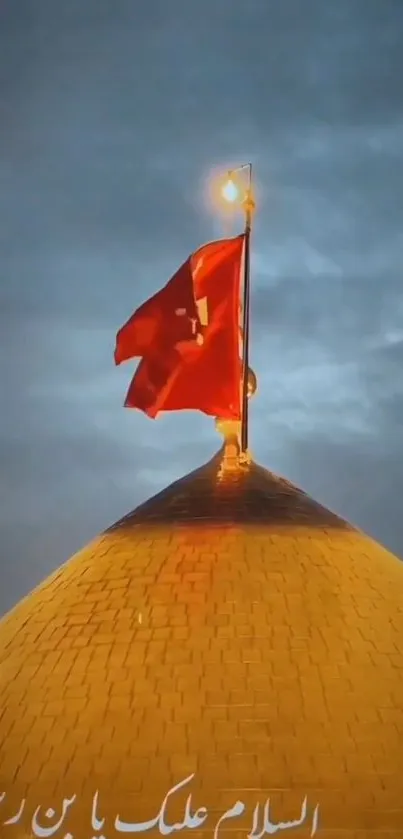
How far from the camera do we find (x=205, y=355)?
1035 centimetres

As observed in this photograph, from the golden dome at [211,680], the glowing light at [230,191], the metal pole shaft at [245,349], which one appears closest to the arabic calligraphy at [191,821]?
the golden dome at [211,680]

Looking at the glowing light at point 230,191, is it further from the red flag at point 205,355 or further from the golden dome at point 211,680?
the golden dome at point 211,680

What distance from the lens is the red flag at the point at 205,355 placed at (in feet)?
33.6

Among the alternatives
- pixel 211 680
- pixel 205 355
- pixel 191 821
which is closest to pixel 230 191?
pixel 205 355

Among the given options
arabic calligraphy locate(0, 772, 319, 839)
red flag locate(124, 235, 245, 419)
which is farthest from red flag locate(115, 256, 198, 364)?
arabic calligraphy locate(0, 772, 319, 839)

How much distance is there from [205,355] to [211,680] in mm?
2958

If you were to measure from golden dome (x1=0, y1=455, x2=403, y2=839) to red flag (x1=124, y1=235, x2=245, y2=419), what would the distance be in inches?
30.1

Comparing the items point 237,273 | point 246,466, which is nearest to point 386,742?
point 246,466

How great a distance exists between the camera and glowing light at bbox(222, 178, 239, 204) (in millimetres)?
10812

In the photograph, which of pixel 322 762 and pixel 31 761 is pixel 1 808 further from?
pixel 322 762

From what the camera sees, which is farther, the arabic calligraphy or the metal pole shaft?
the metal pole shaft

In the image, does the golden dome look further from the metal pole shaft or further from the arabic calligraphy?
the metal pole shaft

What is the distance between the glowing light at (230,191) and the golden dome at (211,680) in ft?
8.17

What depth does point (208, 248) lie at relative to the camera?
1051 centimetres
